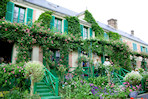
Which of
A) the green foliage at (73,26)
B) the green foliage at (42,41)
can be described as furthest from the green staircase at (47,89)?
the green foliage at (73,26)

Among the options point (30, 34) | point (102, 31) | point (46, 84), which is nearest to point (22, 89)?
point (46, 84)

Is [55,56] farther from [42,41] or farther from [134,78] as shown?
[134,78]

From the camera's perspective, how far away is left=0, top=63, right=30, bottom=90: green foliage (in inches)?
182

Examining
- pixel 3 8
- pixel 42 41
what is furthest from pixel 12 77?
pixel 3 8

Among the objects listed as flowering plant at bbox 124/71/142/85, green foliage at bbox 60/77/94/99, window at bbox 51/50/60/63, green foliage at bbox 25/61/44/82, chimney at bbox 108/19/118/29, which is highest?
chimney at bbox 108/19/118/29

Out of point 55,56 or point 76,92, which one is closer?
point 76,92

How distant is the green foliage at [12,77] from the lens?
462cm

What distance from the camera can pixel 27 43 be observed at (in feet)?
22.3

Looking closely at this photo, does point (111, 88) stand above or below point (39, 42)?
below

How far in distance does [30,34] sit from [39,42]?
2.10ft

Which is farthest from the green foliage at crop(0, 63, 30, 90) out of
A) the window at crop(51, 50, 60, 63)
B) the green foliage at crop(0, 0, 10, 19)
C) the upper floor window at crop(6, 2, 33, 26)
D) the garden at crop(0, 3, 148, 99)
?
Answer: the green foliage at crop(0, 0, 10, 19)

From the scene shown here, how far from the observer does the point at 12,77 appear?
4785 millimetres

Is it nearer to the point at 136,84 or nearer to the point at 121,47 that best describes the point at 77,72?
the point at 136,84

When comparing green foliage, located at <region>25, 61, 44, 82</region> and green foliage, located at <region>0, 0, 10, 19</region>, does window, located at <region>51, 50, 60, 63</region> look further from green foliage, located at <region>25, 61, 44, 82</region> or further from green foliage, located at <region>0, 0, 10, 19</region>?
green foliage, located at <region>0, 0, 10, 19</region>
